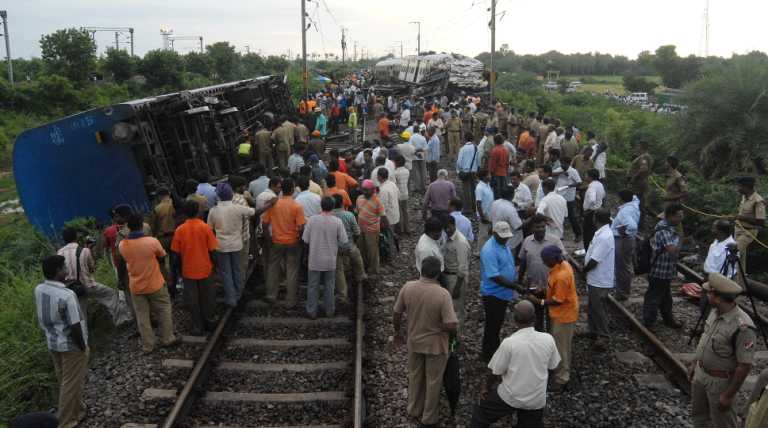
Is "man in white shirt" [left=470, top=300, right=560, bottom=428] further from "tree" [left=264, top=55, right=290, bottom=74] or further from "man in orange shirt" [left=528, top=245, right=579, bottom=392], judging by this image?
"tree" [left=264, top=55, right=290, bottom=74]

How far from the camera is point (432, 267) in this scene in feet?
17.4

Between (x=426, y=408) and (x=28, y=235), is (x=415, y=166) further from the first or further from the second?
(x=426, y=408)

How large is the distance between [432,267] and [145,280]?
3.51m

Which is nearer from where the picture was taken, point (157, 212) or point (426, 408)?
point (426, 408)

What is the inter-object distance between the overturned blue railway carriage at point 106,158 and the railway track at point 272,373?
13.4ft

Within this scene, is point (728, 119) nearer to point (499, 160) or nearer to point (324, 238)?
point (499, 160)

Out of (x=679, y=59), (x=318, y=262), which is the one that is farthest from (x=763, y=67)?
(x=679, y=59)

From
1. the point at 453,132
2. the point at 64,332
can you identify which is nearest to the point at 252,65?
the point at 453,132

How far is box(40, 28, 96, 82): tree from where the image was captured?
3384 cm

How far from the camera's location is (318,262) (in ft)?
25.3

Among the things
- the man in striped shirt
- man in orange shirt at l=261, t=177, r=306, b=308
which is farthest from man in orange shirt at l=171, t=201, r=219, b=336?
the man in striped shirt

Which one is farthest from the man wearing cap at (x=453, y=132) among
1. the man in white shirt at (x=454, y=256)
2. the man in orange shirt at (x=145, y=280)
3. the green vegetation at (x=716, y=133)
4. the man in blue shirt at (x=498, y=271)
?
the man in orange shirt at (x=145, y=280)

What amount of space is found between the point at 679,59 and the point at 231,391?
6083cm

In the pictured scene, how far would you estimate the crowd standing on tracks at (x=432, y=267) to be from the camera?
4.83 metres
